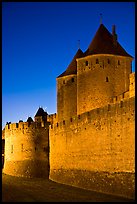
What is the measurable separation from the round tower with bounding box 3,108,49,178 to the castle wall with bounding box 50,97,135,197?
3.06 metres

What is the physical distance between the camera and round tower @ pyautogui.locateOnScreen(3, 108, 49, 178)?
105 feet

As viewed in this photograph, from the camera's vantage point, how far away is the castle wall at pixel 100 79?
30.8 m

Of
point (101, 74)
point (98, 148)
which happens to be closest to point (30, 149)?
point (101, 74)

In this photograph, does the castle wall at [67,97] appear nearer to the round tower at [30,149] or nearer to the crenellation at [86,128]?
the crenellation at [86,128]

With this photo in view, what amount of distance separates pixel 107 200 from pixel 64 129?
9.62m

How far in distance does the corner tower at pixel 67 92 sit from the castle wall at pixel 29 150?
3555 millimetres

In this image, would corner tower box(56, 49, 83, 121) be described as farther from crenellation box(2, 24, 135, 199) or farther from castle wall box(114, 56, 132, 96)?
castle wall box(114, 56, 132, 96)

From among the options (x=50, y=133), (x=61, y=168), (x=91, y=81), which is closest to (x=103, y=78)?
(x=91, y=81)

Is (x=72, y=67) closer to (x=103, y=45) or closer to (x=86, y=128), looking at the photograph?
(x=103, y=45)

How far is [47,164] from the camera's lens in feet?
104

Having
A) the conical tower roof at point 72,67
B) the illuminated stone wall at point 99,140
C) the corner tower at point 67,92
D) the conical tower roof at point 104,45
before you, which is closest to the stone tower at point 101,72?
the conical tower roof at point 104,45

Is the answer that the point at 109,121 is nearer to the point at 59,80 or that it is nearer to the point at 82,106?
the point at 82,106

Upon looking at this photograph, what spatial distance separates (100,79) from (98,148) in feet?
33.2

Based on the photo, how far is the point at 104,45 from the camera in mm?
32031
